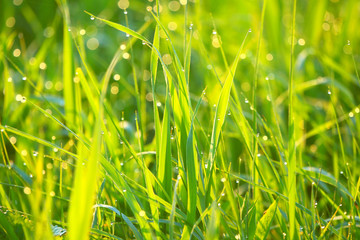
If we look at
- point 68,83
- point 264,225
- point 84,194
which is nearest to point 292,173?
point 264,225

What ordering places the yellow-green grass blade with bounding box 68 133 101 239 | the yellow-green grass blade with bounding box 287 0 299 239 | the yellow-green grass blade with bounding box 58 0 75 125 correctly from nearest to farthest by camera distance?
1. the yellow-green grass blade with bounding box 68 133 101 239
2. the yellow-green grass blade with bounding box 287 0 299 239
3. the yellow-green grass blade with bounding box 58 0 75 125

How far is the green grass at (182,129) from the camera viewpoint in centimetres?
64

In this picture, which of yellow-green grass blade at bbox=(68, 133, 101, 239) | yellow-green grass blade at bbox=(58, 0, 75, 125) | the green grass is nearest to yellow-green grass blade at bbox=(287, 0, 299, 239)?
the green grass

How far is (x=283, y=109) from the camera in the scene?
129 cm

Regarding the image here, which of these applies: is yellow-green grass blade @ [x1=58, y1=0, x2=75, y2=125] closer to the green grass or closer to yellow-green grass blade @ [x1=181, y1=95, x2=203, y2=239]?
the green grass

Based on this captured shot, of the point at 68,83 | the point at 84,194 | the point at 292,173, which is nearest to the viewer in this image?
the point at 84,194

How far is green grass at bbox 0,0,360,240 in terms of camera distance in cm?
64

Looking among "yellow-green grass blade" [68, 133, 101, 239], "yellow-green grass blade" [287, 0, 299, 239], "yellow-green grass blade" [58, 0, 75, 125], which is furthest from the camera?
"yellow-green grass blade" [58, 0, 75, 125]

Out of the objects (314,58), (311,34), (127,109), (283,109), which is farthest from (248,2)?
(127,109)

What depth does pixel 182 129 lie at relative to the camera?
27.3 inches

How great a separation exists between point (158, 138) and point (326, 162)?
55 cm

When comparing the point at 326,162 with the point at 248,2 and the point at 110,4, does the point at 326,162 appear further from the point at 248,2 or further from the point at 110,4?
the point at 110,4

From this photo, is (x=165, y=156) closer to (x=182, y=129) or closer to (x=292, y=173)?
(x=182, y=129)

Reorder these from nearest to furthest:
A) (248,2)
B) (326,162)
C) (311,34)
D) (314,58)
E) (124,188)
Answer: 1. (124,188)
2. (326,162)
3. (314,58)
4. (311,34)
5. (248,2)
